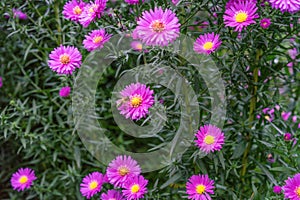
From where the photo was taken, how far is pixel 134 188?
1.32m

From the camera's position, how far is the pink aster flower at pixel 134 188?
130 centimetres

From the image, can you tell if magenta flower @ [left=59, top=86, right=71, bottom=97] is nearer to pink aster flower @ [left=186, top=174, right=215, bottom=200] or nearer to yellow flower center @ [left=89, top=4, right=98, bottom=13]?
yellow flower center @ [left=89, top=4, right=98, bottom=13]

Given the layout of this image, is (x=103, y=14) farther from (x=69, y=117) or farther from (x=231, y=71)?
(x=69, y=117)

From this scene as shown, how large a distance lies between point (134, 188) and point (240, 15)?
0.58 metres

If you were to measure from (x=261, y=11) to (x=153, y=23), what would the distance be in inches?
13.4

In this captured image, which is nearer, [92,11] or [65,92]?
[92,11]

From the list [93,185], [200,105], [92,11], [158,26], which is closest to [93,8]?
[92,11]

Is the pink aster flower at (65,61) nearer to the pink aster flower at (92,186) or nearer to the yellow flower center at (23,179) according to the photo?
the pink aster flower at (92,186)

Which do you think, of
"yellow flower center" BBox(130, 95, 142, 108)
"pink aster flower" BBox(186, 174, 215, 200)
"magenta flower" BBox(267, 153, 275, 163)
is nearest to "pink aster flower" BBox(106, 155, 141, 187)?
"pink aster flower" BBox(186, 174, 215, 200)

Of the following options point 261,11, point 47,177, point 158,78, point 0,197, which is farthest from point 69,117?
point 261,11

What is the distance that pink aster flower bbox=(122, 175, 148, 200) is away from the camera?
1.30 metres

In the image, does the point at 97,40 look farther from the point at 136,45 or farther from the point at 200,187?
the point at 200,187

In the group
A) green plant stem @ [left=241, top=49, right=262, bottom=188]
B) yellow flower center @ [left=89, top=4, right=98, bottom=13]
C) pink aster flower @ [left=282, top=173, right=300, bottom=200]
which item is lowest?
pink aster flower @ [left=282, top=173, right=300, bottom=200]

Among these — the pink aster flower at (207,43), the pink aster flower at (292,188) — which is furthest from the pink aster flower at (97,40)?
the pink aster flower at (292,188)
